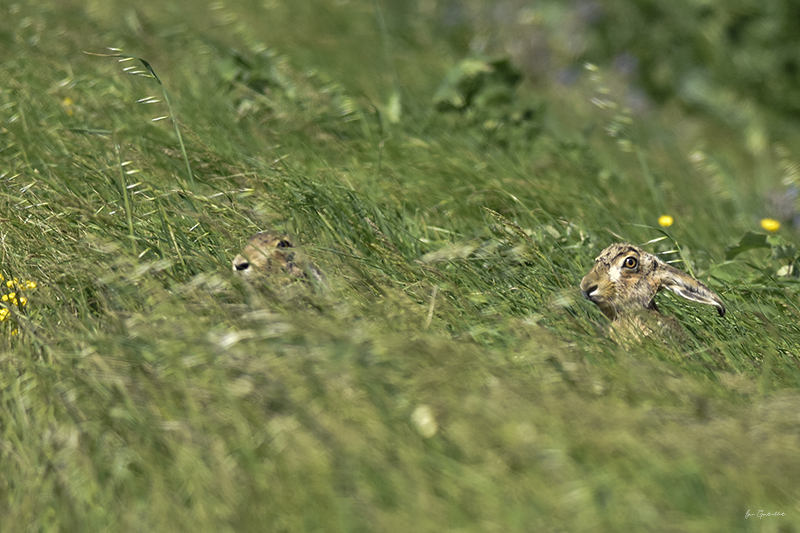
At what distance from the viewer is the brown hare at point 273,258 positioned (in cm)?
325

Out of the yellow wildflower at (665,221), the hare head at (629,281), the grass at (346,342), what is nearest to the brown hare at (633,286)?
the hare head at (629,281)

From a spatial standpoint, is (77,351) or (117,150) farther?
(117,150)

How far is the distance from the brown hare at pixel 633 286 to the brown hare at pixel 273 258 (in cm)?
114

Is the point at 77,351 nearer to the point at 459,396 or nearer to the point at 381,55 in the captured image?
the point at 459,396

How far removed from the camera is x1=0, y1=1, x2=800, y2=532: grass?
7.24ft

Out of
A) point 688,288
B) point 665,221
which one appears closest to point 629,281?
point 688,288

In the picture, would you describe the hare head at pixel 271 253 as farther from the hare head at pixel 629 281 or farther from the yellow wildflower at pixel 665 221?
the yellow wildflower at pixel 665 221

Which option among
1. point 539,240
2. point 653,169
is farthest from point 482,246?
point 653,169

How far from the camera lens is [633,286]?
359 centimetres

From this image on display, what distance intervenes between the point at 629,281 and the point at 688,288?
0.80 feet

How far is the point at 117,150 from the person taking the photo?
3.75 metres

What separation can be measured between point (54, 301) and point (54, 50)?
308 centimetres
